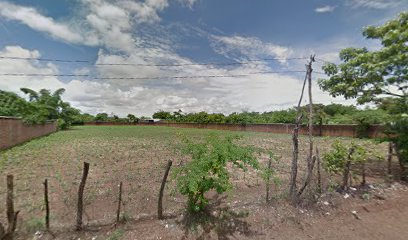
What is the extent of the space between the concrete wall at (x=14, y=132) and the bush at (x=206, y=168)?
43.6ft

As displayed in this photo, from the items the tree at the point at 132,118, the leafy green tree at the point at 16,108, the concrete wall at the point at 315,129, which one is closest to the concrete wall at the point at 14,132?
the leafy green tree at the point at 16,108

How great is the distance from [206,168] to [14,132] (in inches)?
617

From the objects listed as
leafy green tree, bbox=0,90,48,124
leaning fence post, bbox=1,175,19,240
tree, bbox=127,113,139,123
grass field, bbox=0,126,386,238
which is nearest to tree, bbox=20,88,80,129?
leafy green tree, bbox=0,90,48,124

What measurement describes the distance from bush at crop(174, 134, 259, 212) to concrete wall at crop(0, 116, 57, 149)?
13297 millimetres

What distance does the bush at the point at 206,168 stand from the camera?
12.5 feet

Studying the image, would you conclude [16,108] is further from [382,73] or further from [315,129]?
[315,129]

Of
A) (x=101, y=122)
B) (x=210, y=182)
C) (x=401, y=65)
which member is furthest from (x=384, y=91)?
(x=101, y=122)

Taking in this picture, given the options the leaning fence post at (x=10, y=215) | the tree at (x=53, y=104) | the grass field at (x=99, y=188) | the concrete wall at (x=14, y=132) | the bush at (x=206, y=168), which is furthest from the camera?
the tree at (x=53, y=104)

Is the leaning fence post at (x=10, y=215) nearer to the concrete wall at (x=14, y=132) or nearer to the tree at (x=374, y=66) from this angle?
the tree at (x=374, y=66)

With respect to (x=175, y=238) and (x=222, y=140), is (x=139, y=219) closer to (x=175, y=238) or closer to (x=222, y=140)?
(x=175, y=238)

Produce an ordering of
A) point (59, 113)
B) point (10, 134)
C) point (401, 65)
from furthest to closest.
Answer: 1. point (59, 113)
2. point (10, 134)
3. point (401, 65)

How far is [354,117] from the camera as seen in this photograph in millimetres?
21531

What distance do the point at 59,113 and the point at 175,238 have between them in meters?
37.1

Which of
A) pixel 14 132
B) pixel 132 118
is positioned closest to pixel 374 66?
pixel 14 132
